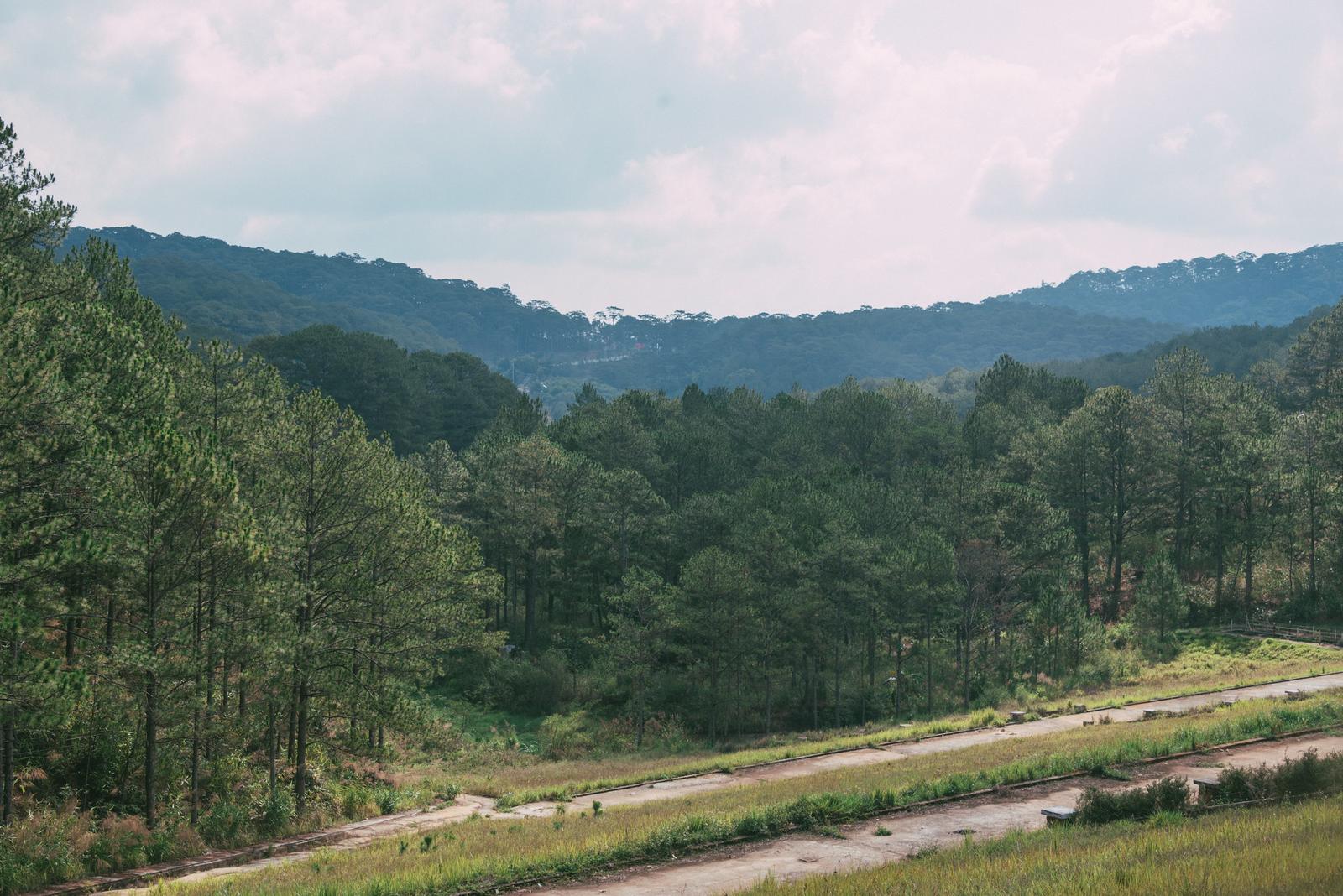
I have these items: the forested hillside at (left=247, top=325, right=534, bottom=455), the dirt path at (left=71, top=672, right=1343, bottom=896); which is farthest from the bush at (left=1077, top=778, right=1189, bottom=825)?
the forested hillside at (left=247, top=325, right=534, bottom=455)

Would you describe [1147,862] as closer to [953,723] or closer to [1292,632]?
[953,723]

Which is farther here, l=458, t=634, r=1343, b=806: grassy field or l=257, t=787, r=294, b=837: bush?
l=458, t=634, r=1343, b=806: grassy field

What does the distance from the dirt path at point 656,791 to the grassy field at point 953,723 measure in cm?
91

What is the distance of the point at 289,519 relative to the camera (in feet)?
91.9

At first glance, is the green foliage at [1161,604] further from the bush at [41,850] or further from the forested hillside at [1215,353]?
the forested hillside at [1215,353]

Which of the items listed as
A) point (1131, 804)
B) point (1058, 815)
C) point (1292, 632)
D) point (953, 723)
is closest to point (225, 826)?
point (1058, 815)

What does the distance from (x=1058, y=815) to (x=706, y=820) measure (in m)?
6.81

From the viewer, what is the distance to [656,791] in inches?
1130

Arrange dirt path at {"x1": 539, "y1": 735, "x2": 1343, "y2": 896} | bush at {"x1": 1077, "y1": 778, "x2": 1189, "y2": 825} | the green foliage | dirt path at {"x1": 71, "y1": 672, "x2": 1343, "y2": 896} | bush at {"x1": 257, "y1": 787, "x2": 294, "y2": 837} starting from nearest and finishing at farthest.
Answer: dirt path at {"x1": 539, "y1": 735, "x2": 1343, "y2": 896}, bush at {"x1": 1077, "y1": 778, "x2": 1189, "y2": 825}, dirt path at {"x1": 71, "y1": 672, "x2": 1343, "y2": 896}, bush at {"x1": 257, "y1": 787, "x2": 294, "y2": 837}, the green foliage

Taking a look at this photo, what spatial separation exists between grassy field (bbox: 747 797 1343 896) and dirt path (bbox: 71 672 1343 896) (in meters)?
13.1

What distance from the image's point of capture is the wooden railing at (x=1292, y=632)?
49.8m

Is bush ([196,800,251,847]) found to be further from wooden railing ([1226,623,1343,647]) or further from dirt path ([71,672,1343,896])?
wooden railing ([1226,623,1343,647])

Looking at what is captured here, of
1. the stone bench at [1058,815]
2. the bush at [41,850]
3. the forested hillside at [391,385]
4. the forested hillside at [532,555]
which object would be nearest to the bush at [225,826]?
the forested hillside at [532,555]

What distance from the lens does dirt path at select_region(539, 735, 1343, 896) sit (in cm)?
1606
